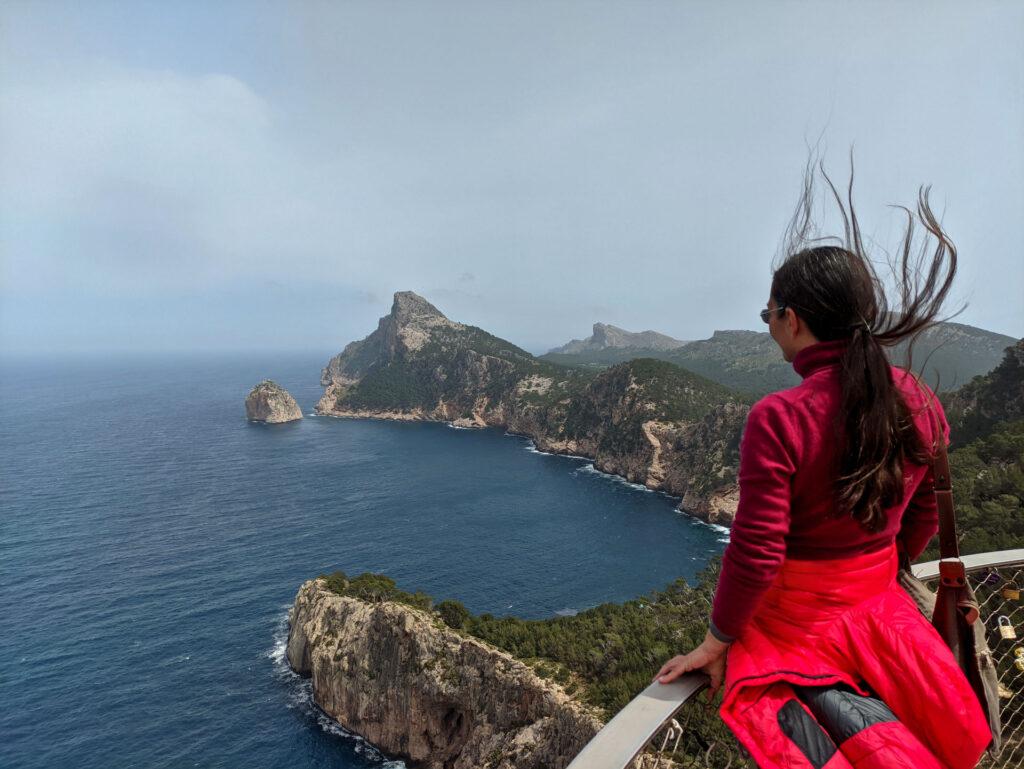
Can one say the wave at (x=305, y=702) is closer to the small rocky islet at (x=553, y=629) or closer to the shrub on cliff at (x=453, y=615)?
the small rocky islet at (x=553, y=629)

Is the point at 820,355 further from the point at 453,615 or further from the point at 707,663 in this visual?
the point at 453,615

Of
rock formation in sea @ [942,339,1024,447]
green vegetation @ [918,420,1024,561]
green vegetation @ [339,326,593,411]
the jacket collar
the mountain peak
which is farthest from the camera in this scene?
the mountain peak

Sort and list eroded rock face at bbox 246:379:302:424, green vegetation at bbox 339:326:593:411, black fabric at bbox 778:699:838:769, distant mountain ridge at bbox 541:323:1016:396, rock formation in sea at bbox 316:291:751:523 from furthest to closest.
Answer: green vegetation at bbox 339:326:593:411 → eroded rock face at bbox 246:379:302:424 → distant mountain ridge at bbox 541:323:1016:396 → rock formation in sea at bbox 316:291:751:523 → black fabric at bbox 778:699:838:769

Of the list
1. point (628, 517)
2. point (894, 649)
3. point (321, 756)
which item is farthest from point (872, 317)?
point (628, 517)

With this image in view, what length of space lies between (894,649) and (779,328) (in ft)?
4.67

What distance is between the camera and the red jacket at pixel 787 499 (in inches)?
80.7

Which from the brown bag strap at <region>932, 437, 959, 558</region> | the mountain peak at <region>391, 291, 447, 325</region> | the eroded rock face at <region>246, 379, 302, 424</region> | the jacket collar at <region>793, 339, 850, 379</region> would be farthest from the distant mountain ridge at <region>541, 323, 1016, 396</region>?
the jacket collar at <region>793, 339, 850, 379</region>

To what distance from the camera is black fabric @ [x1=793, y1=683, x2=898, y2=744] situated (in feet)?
6.48

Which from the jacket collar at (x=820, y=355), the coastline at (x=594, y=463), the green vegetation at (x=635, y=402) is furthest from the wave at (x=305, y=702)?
the green vegetation at (x=635, y=402)

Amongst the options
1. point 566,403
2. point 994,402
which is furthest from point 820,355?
point 566,403

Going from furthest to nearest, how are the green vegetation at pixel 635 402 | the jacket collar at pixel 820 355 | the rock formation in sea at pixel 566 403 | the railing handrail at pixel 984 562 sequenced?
the green vegetation at pixel 635 402 < the rock formation in sea at pixel 566 403 < the railing handrail at pixel 984 562 < the jacket collar at pixel 820 355

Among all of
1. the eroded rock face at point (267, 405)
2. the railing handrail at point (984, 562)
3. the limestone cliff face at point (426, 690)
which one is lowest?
the limestone cliff face at point (426, 690)

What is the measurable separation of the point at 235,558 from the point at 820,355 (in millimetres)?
52255

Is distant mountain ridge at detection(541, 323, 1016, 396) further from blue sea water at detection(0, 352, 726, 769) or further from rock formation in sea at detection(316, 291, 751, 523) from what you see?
blue sea water at detection(0, 352, 726, 769)
